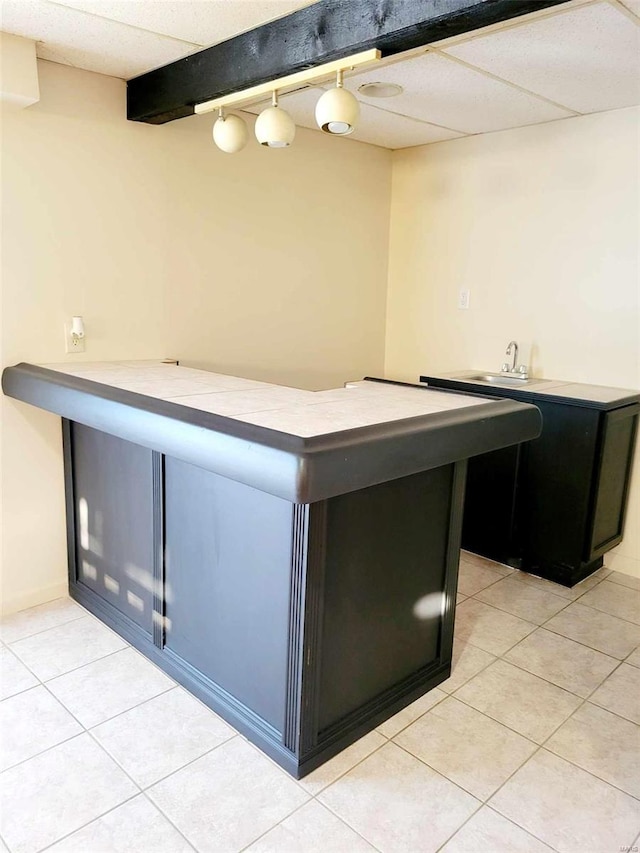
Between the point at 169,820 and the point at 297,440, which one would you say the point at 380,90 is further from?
the point at 169,820

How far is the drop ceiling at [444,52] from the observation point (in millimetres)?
1914

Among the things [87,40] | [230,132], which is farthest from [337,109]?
[87,40]

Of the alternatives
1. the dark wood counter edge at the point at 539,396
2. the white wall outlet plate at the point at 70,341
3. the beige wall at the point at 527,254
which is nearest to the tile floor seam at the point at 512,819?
the dark wood counter edge at the point at 539,396

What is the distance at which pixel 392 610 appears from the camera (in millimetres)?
1928

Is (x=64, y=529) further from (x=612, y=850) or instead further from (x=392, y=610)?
(x=612, y=850)

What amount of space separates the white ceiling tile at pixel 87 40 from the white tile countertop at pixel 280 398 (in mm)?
1123

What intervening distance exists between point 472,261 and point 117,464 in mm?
2262

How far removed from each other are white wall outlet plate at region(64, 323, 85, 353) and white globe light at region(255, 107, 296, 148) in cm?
109

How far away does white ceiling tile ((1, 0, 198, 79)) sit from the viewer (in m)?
1.96

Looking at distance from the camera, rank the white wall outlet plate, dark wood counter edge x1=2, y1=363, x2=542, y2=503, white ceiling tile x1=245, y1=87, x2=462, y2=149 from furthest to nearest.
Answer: white ceiling tile x1=245, y1=87, x2=462, y2=149 → the white wall outlet plate → dark wood counter edge x1=2, y1=363, x2=542, y2=503

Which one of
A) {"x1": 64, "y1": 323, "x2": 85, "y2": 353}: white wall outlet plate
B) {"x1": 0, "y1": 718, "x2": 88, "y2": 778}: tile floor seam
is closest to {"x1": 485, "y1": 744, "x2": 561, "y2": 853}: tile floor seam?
{"x1": 0, "y1": 718, "x2": 88, "y2": 778}: tile floor seam

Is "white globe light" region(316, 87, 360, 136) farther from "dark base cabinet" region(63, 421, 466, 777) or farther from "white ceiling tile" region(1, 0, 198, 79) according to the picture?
"dark base cabinet" region(63, 421, 466, 777)

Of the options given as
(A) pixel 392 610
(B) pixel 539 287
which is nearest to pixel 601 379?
(B) pixel 539 287

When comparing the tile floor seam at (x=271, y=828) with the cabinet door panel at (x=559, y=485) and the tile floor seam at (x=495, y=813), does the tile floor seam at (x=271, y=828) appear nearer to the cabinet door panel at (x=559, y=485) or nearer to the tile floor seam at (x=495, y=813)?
the tile floor seam at (x=495, y=813)
